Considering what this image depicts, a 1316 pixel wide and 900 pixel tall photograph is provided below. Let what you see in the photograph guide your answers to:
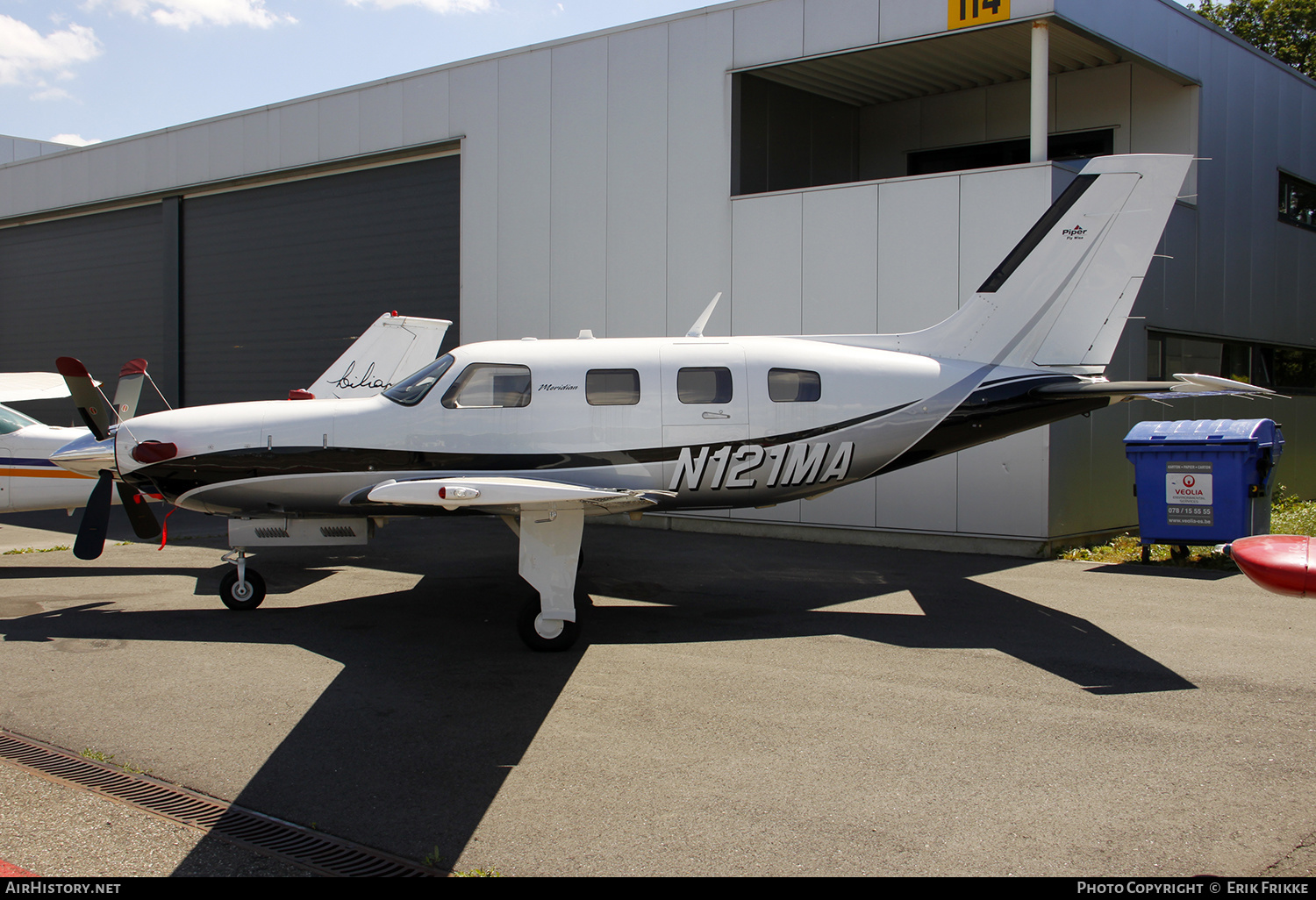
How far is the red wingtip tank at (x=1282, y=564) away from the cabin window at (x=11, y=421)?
12609 mm

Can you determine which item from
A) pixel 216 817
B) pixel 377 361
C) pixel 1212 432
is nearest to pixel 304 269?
pixel 377 361

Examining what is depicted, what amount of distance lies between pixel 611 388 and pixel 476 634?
2425 mm

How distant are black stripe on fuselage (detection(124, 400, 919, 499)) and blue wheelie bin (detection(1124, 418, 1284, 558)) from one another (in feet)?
22.8

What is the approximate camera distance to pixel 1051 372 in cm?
838

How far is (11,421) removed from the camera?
35.9 ft

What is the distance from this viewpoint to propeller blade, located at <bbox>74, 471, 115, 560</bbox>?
8.12 metres

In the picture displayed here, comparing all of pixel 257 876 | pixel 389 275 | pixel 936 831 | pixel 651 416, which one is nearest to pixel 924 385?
pixel 651 416

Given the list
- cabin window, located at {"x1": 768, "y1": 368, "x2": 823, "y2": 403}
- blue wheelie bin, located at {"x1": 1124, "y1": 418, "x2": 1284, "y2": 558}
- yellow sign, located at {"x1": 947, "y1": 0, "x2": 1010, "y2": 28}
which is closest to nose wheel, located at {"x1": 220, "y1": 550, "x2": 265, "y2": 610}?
cabin window, located at {"x1": 768, "y1": 368, "x2": 823, "y2": 403}

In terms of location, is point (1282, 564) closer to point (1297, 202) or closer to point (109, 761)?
point (109, 761)

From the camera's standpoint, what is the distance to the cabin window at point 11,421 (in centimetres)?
1081

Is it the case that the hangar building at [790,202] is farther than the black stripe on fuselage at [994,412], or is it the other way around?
the hangar building at [790,202]

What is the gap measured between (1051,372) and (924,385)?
1.31 meters

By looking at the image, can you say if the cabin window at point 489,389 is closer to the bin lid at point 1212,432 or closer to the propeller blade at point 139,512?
the propeller blade at point 139,512

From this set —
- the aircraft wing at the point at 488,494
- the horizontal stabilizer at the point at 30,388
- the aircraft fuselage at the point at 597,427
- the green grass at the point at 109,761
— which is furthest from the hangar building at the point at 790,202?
the green grass at the point at 109,761
